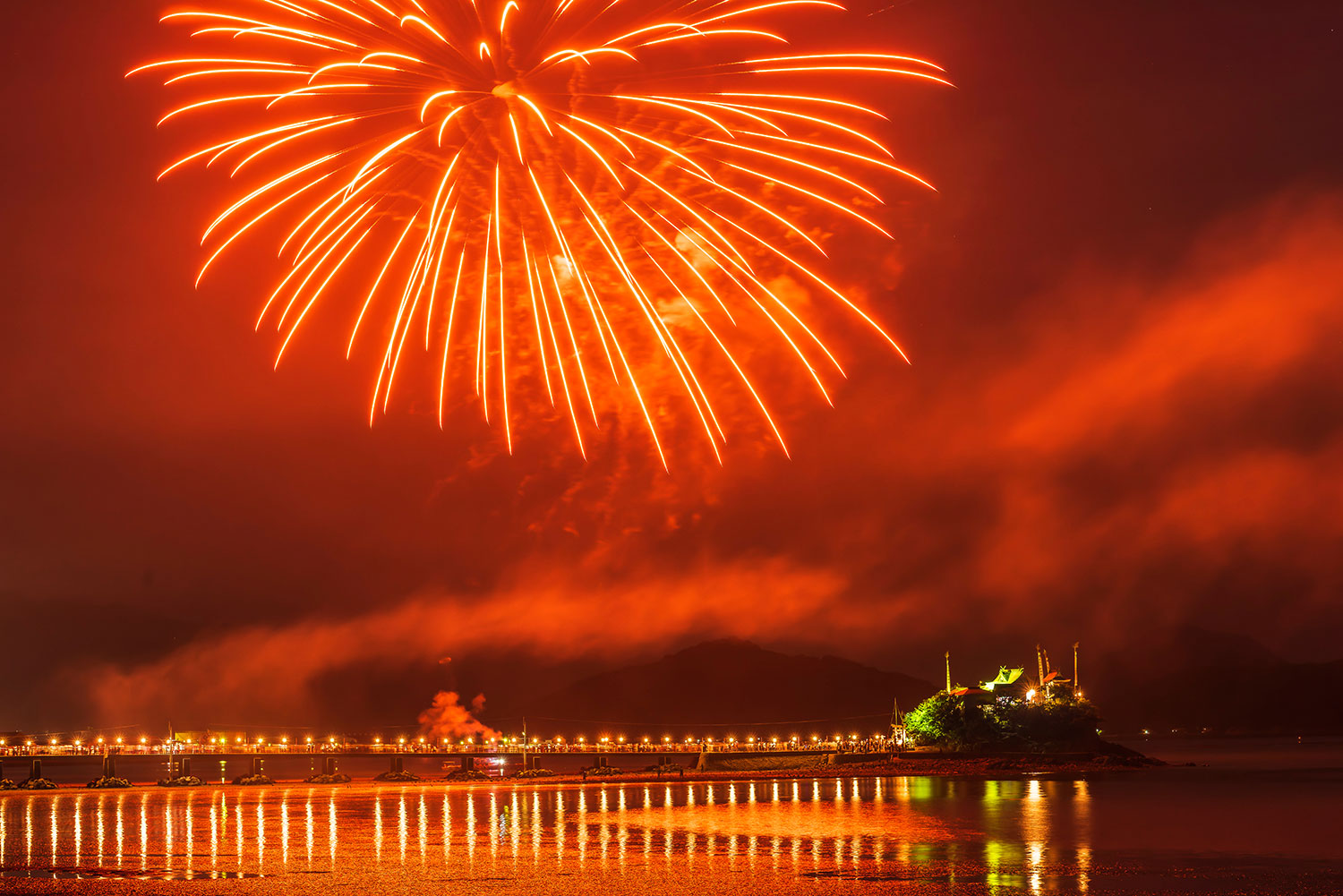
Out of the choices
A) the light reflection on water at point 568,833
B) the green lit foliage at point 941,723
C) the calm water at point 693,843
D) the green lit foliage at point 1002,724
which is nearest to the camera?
the calm water at point 693,843

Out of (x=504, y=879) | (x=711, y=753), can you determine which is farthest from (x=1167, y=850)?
(x=711, y=753)

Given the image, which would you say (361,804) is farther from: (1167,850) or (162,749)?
(162,749)

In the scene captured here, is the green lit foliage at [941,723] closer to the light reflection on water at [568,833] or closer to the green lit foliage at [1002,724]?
the green lit foliage at [1002,724]

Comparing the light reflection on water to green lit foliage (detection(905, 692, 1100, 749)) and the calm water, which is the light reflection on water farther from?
green lit foliage (detection(905, 692, 1100, 749))

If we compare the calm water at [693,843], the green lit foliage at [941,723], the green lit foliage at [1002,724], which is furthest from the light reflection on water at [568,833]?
the green lit foliage at [941,723]

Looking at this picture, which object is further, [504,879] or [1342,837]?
[1342,837]

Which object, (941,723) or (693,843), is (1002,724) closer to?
(941,723)

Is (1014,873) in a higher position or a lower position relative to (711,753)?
A: higher
